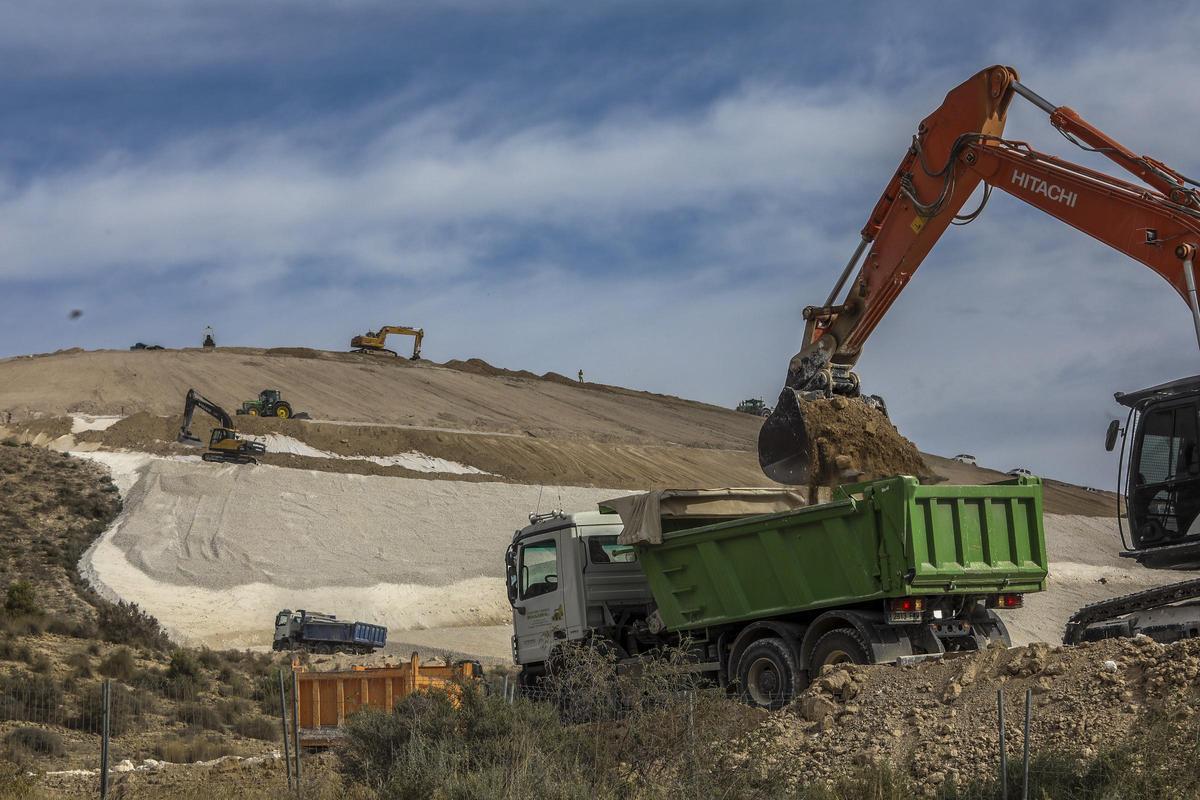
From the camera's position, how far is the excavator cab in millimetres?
13930

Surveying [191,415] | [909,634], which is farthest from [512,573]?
[191,415]

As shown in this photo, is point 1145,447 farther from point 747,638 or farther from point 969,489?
point 747,638

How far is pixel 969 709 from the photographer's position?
11.6 metres

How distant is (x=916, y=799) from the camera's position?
9625mm

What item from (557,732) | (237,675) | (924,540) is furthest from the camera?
(237,675)

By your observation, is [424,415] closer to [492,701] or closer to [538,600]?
[538,600]

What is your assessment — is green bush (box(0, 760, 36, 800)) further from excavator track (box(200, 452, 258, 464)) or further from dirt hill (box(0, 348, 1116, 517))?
dirt hill (box(0, 348, 1116, 517))

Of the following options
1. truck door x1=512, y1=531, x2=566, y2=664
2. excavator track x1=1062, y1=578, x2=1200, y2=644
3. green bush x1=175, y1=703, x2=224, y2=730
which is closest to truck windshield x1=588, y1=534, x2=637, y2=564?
truck door x1=512, y1=531, x2=566, y2=664

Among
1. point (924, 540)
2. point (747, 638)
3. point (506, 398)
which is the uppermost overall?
point (506, 398)

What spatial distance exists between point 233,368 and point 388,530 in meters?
33.9

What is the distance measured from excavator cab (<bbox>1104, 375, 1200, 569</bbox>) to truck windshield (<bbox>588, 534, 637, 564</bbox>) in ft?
21.1

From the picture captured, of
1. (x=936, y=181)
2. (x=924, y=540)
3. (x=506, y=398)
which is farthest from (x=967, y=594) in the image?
(x=506, y=398)

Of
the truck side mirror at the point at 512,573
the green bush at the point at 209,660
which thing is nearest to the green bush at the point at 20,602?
the green bush at the point at 209,660

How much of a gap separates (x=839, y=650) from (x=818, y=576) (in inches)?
32.7
